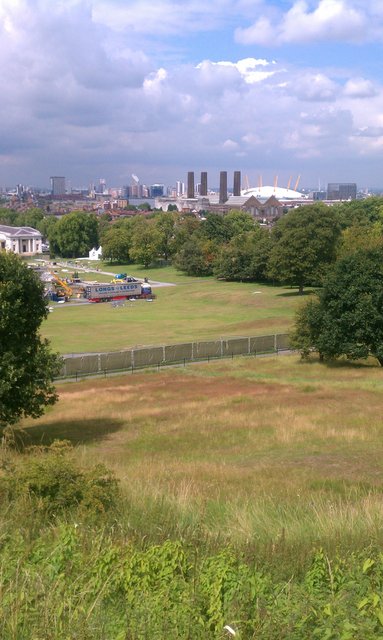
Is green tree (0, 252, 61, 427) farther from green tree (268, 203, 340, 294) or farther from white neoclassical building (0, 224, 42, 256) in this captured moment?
white neoclassical building (0, 224, 42, 256)

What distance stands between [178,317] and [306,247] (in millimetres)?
15913

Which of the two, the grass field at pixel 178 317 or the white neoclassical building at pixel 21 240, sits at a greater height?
the white neoclassical building at pixel 21 240

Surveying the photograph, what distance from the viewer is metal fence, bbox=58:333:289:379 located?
146 ft

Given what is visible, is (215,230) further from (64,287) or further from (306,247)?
(306,247)

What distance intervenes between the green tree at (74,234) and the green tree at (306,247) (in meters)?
77.6

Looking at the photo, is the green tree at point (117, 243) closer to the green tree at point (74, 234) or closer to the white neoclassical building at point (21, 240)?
the green tree at point (74, 234)

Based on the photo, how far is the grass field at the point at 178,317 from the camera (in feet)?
196

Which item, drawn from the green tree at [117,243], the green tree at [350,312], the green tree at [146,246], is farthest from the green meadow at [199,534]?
the green tree at [117,243]

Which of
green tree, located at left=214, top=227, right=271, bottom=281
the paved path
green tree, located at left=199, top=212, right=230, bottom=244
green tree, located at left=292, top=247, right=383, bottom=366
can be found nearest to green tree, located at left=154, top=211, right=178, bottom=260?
green tree, located at left=199, top=212, right=230, bottom=244

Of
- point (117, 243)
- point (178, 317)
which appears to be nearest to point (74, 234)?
point (117, 243)

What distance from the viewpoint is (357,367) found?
43.8 meters

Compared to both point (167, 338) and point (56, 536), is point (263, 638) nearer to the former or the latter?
point (56, 536)

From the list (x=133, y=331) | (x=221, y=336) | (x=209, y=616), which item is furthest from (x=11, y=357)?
(x=133, y=331)

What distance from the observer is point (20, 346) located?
23.7 meters
